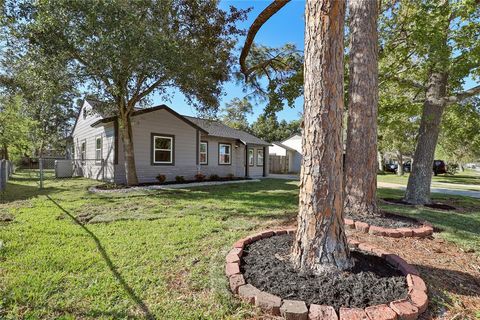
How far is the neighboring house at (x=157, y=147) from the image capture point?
37.2 ft

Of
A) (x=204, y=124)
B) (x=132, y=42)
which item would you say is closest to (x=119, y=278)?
(x=132, y=42)

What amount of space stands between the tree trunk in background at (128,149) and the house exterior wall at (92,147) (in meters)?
1.36

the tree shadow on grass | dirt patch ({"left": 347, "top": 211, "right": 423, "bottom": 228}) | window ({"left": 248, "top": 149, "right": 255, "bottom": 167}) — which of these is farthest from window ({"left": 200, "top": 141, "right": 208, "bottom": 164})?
dirt patch ({"left": 347, "top": 211, "right": 423, "bottom": 228})

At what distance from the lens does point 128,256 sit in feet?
10.6

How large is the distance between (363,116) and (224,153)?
11727 millimetres

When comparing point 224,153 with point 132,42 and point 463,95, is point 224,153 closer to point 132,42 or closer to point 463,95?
point 132,42

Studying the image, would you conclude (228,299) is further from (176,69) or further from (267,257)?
(176,69)

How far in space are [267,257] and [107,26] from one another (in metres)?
7.28

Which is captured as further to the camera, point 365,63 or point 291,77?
point 291,77

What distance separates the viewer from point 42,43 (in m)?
7.14

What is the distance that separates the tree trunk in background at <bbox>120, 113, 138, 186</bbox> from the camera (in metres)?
9.87

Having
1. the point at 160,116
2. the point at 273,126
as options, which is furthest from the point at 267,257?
the point at 273,126

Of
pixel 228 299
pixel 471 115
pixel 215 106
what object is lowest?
pixel 228 299

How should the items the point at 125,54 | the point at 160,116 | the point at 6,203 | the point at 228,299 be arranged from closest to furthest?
the point at 228,299, the point at 6,203, the point at 125,54, the point at 160,116
